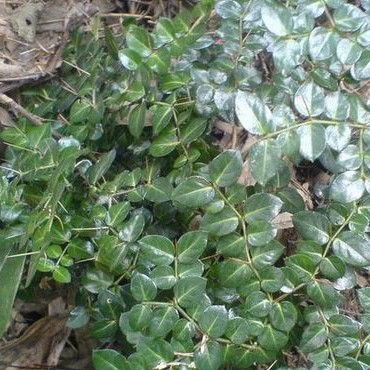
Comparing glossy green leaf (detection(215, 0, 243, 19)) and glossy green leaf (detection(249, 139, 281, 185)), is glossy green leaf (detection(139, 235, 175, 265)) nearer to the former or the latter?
glossy green leaf (detection(249, 139, 281, 185))

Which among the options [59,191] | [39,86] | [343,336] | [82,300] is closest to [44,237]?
[59,191]

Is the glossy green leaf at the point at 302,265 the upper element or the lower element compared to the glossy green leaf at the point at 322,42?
lower

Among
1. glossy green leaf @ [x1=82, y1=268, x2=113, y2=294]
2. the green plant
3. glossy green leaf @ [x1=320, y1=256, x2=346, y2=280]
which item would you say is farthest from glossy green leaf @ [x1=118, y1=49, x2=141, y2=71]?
glossy green leaf @ [x1=320, y1=256, x2=346, y2=280]

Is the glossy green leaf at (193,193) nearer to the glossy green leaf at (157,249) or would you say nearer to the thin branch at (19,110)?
the glossy green leaf at (157,249)

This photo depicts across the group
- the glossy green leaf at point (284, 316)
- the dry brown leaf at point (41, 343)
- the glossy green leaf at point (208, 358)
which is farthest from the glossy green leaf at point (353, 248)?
the dry brown leaf at point (41, 343)

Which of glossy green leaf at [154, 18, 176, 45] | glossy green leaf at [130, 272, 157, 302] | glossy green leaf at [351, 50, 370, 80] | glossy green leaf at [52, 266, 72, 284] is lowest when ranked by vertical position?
glossy green leaf at [52, 266, 72, 284]

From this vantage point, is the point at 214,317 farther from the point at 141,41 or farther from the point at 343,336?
the point at 141,41
